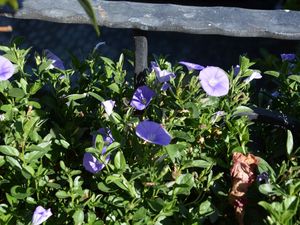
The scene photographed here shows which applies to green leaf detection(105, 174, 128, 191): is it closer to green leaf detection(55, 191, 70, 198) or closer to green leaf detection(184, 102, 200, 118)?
green leaf detection(55, 191, 70, 198)

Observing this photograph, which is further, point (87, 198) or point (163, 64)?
point (163, 64)

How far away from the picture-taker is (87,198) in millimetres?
→ 1821

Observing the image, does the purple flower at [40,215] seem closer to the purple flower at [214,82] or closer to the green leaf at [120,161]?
the green leaf at [120,161]

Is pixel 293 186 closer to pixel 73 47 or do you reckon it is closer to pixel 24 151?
pixel 24 151

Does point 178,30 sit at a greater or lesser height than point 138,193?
greater

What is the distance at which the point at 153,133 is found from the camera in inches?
66.6

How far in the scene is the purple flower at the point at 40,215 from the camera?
5.74 feet

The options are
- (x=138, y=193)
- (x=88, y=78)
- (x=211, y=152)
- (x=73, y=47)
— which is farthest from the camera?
(x=73, y=47)

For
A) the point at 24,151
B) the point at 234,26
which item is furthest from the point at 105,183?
the point at 234,26

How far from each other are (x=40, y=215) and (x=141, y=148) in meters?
0.30

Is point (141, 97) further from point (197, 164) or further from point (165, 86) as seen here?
point (197, 164)

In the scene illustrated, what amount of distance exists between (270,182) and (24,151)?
24.9 inches

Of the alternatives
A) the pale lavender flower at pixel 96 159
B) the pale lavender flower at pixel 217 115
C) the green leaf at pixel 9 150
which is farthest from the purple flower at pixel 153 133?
the green leaf at pixel 9 150

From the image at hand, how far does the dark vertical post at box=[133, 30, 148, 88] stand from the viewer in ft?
6.26
